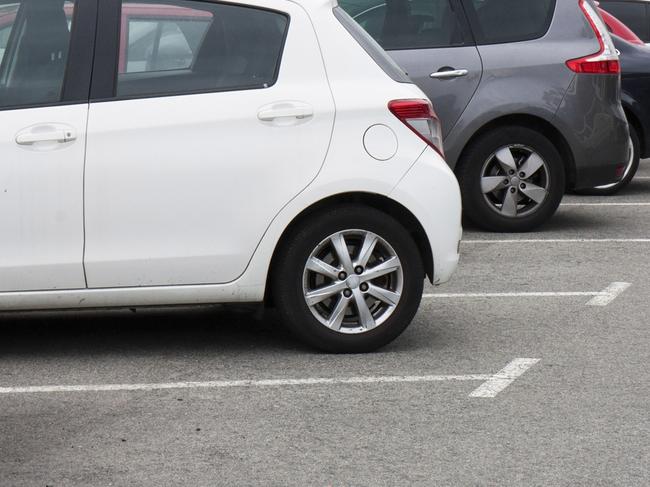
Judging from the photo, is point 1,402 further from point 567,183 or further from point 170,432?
point 567,183

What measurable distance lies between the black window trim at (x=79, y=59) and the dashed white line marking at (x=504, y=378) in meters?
2.07

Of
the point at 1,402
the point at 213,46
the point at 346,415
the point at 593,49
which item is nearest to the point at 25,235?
the point at 1,402

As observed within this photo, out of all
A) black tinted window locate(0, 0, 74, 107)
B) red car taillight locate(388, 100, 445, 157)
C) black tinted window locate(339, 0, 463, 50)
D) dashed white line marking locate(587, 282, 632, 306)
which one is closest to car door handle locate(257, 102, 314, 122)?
red car taillight locate(388, 100, 445, 157)

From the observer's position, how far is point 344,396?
583 centimetres

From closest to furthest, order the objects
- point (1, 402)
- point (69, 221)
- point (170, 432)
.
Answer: point (170, 432), point (1, 402), point (69, 221)

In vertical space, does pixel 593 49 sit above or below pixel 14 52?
below

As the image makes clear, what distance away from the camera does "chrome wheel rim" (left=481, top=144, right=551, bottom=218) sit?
33.3 ft

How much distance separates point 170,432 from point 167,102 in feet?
5.23

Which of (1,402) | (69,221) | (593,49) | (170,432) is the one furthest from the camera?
(593,49)

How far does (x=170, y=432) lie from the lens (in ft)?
17.5

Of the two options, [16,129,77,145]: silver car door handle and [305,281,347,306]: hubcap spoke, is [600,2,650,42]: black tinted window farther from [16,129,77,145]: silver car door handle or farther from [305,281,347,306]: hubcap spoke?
[16,129,77,145]: silver car door handle

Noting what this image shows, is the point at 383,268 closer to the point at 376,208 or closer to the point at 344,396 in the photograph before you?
the point at 376,208

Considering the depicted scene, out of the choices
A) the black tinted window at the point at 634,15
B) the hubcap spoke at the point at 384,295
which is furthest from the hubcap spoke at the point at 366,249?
the black tinted window at the point at 634,15

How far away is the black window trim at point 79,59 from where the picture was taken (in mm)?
6230
